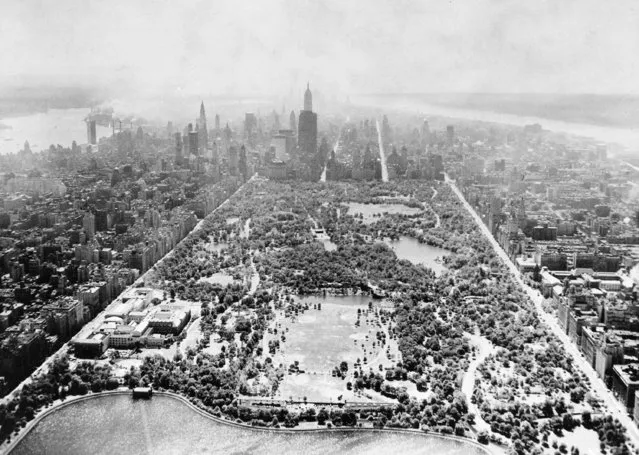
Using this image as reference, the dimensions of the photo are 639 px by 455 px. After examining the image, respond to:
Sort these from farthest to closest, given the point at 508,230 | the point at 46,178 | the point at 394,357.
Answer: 1. the point at 46,178
2. the point at 508,230
3. the point at 394,357

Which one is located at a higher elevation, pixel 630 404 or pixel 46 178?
pixel 46 178

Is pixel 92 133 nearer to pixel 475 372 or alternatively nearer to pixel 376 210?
pixel 376 210

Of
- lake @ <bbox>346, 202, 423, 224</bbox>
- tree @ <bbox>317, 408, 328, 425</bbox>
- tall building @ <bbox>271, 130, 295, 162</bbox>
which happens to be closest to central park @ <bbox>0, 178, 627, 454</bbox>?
tree @ <bbox>317, 408, 328, 425</bbox>

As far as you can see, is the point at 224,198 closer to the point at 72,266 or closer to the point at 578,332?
the point at 72,266

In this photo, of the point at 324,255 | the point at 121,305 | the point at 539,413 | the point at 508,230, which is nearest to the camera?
the point at 539,413

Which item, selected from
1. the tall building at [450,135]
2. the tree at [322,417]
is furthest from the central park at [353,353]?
the tall building at [450,135]

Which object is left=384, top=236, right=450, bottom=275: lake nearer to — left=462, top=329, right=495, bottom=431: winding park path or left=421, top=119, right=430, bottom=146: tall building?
left=462, top=329, right=495, bottom=431: winding park path

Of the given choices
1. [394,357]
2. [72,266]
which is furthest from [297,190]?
[394,357]
